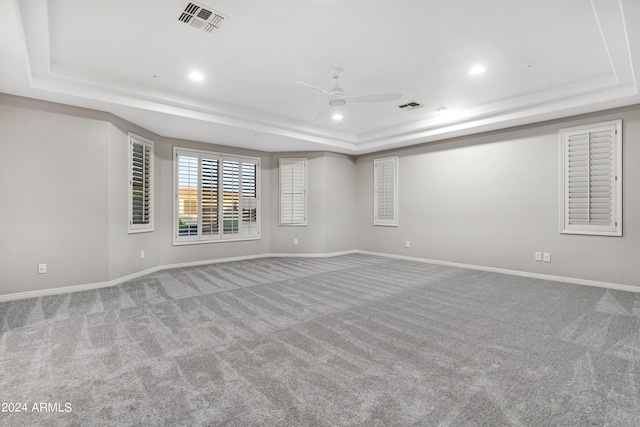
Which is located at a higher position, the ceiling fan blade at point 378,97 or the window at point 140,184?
the ceiling fan blade at point 378,97

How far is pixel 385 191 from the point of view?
732 centimetres

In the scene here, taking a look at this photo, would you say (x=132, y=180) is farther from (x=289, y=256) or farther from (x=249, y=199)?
(x=289, y=256)

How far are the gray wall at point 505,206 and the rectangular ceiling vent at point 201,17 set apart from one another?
4912mm

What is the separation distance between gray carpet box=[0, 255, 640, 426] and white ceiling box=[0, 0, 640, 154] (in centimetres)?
266

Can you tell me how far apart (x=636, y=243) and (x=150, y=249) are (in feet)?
24.7

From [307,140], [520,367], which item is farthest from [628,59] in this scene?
[307,140]

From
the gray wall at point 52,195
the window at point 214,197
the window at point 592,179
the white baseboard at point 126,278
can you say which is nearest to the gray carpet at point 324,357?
the white baseboard at point 126,278

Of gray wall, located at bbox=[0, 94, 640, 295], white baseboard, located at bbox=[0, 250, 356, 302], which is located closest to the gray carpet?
white baseboard, located at bbox=[0, 250, 356, 302]

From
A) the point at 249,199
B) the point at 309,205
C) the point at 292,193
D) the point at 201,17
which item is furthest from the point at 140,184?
the point at 309,205

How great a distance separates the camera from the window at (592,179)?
4352 mm

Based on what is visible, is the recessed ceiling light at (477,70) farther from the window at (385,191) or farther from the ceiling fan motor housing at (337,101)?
the window at (385,191)

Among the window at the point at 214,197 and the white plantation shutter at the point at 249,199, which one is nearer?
the window at the point at 214,197

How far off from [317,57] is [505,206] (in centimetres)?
419

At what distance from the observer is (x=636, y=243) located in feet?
13.8
